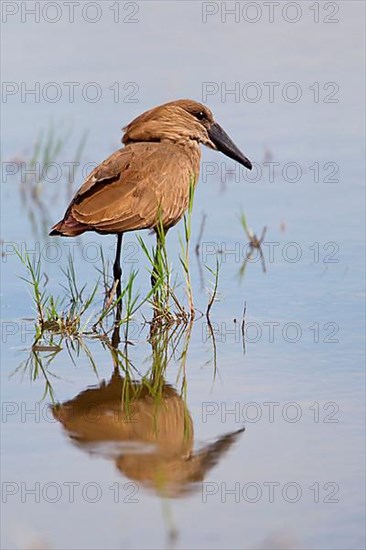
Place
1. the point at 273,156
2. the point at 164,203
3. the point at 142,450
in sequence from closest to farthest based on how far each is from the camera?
the point at 142,450 < the point at 164,203 < the point at 273,156

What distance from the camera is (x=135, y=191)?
328 inches

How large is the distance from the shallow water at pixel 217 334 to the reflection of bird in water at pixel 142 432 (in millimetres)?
13

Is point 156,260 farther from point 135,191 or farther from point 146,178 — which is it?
point 146,178

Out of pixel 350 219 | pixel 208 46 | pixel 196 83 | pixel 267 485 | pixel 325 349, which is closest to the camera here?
pixel 267 485

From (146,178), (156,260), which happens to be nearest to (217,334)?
(156,260)

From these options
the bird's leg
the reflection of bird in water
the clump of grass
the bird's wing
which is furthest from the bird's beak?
the reflection of bird in water

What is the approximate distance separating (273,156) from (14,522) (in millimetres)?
6285

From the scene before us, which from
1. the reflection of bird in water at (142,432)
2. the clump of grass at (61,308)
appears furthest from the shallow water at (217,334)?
the clump of grass at (61,308)

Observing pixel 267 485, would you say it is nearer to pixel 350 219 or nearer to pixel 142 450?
pixel 142 450

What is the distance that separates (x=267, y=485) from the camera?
5613 millimetres

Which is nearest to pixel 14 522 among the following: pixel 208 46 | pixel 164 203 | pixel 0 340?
pixel 0 340

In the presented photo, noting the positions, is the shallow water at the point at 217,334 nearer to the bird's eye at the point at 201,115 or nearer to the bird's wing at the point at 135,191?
the bird's wing at the point at 135,191

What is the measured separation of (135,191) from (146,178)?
14 cm

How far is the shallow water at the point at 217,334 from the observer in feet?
17.8
